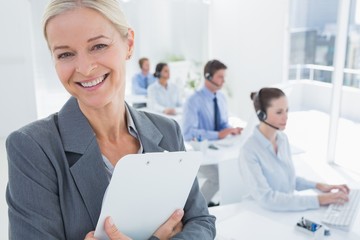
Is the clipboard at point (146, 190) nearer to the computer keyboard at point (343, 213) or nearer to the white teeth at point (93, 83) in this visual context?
the white teeth at point (93, 83)

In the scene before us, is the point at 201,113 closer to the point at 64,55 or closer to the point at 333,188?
the point at 333,188

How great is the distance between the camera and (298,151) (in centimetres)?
349

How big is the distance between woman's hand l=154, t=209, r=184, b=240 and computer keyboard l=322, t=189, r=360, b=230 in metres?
1.12

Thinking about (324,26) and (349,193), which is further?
(324,26)

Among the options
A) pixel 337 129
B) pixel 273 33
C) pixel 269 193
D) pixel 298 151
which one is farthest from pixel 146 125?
pixel 273 33

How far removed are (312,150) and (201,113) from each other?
5.87ft

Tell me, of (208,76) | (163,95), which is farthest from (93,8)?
(163,95)

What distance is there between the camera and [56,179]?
93cm

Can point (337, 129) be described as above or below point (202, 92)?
below

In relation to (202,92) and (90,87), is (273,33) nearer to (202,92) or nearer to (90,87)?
(202,92)

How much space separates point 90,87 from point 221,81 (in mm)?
2991

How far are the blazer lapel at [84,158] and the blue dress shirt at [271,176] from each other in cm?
132

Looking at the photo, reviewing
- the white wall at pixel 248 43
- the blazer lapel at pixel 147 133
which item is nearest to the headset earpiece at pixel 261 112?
the blazer lapel at pixel 147 133

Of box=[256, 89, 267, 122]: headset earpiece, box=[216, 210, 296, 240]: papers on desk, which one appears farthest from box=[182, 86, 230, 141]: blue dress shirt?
box=[216, 210, 296, 240]: papers on desk
